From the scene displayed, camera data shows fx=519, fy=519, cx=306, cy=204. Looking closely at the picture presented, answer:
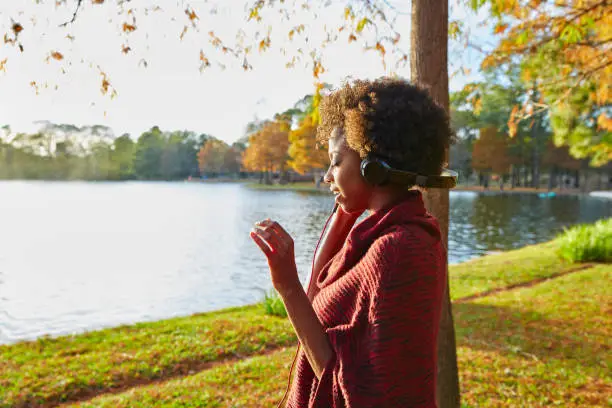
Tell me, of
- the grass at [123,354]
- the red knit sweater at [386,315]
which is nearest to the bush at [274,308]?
the grass at [123,354]

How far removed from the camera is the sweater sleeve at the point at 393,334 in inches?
51.9

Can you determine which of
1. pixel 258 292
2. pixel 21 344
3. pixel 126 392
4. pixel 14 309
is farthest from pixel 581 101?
pixel 14 309

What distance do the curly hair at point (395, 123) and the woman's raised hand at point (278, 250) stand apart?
0.33 metres

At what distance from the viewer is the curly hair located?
1431mm

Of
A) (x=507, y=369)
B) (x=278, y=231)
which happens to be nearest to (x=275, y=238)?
(x=278, y=231)

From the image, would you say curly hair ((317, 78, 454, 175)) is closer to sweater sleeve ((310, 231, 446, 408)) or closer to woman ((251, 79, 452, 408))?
woman ((251, 79, 452, 408))

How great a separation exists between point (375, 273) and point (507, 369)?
4314 millimetres

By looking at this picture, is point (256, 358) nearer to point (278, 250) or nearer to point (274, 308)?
point (274, 308)

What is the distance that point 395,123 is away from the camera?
1423 mm

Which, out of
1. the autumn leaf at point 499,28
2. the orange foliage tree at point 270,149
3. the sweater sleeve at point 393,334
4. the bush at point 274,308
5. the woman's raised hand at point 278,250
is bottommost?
the bush at point 274,308

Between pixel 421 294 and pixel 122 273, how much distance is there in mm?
13379

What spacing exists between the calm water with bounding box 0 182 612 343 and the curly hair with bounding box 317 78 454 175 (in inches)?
336

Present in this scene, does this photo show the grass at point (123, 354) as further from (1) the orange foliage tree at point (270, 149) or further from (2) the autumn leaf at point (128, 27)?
(1) the orange foliage tree at point (270, 149)

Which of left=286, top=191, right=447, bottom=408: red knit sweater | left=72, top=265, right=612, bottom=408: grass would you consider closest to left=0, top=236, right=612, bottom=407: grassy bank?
left=72, top=265, right=612, bottom=408: grass
